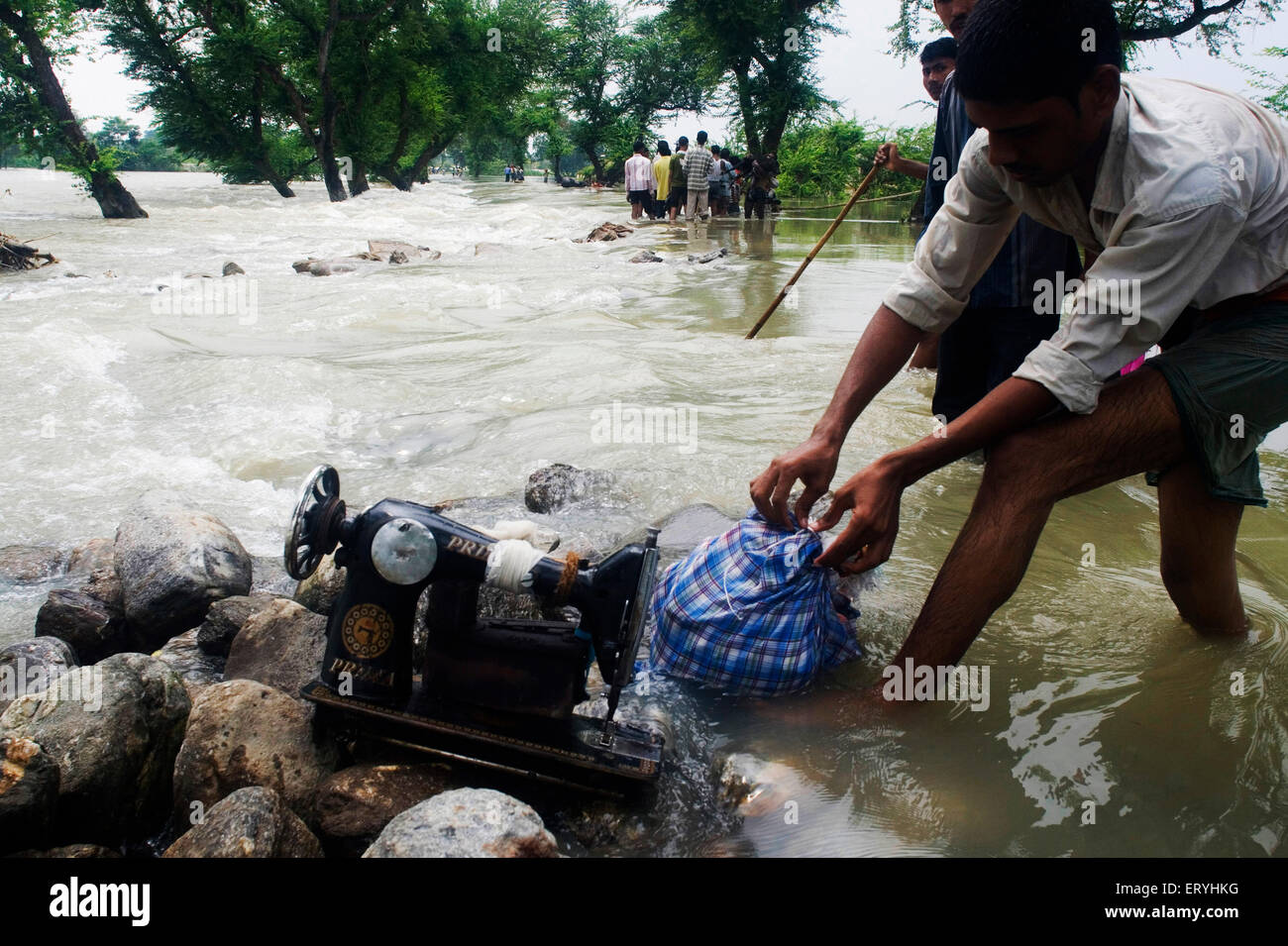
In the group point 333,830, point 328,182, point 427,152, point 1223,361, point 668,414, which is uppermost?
point 427,152

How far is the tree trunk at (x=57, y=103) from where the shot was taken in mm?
19734

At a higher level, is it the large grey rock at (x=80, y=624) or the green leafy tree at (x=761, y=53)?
the green leafy tree at (x=761, y=53)

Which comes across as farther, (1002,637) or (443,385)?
(443,385)

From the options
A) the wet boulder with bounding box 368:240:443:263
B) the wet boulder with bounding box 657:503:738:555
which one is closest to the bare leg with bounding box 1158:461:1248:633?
the wet boulder with bounding box 657:503:738:555

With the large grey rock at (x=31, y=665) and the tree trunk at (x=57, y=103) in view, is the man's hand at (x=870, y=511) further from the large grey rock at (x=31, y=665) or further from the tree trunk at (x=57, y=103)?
the tree trunk at (x=57, y=103)

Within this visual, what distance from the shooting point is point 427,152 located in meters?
40.7

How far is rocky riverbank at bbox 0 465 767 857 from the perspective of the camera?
1.83m

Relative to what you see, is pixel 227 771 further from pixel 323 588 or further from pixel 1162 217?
pixel 1162 217

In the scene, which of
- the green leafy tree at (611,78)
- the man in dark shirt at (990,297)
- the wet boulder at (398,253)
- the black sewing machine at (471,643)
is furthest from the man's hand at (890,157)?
the green leafy tree at (611,78)

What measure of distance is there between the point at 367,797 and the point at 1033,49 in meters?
2.13

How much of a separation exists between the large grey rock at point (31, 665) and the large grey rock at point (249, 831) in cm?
103

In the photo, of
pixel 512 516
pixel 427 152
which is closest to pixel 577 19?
pixel 427 152
